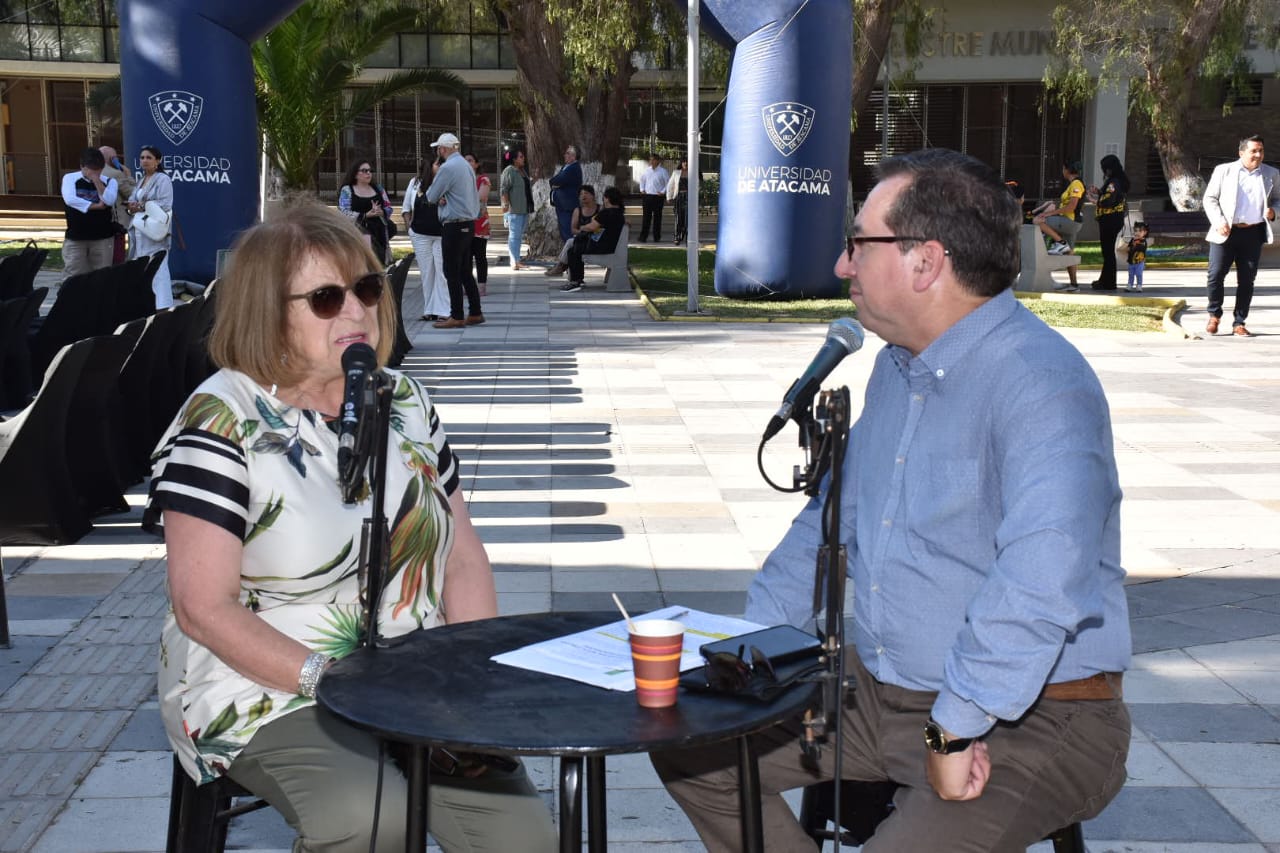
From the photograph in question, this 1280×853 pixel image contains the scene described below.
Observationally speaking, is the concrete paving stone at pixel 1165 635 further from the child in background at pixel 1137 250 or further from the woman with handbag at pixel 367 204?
the child in background at pixel 1137 250

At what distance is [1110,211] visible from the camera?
18.5 meters

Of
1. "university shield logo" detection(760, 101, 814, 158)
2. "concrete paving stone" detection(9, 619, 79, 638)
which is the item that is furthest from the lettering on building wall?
"concrete paving stone" detection(9, 619, 79, 638)

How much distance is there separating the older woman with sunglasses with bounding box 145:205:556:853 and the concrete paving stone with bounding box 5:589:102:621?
286 cm

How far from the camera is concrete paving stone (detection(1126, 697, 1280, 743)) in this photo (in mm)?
4367

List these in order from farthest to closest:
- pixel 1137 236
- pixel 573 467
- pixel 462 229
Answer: pixel 1137 236 → pixel 462 229 → pixel 573 467

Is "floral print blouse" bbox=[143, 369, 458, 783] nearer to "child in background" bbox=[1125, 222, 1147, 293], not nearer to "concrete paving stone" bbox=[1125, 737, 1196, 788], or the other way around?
"concrete paving stone" bbox=[1125, 737, 1196, 788]

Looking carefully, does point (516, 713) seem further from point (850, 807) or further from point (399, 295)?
point (399, 295)

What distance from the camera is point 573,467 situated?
8.43m

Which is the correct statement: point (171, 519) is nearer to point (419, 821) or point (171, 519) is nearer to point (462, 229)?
point (419, 821)

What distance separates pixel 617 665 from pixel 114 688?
2762 millimetres

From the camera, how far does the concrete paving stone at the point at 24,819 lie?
11.9 ft

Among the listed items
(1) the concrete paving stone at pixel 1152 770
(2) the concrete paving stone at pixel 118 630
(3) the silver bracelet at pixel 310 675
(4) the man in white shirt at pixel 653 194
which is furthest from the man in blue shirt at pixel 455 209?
(4) the man in white shirt at pixel 653 194

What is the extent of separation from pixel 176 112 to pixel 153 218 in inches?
74.1

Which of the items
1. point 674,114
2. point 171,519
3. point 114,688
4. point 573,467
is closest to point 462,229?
point 573,467
